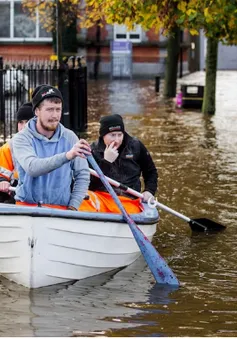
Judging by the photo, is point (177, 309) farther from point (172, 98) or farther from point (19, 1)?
point (19, 1)

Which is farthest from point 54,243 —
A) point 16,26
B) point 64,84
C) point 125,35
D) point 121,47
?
point 16,26

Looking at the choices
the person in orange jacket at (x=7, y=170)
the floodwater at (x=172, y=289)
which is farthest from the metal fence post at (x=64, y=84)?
the person in orange jacket at (x=7, y=170)

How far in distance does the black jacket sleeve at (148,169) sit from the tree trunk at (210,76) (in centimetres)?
1565

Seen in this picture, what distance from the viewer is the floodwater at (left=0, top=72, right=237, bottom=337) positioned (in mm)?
8312

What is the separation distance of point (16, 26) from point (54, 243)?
42.0m

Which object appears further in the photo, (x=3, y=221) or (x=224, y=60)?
(x=224, y=60)

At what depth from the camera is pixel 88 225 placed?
9.49 m

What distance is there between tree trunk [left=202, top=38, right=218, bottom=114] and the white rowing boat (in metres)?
17.3

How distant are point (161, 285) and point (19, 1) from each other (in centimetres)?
4116

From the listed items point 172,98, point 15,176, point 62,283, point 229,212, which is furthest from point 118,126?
point 172,98

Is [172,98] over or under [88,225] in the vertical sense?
under

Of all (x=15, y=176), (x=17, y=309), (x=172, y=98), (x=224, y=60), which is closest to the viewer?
(x=17, y=309)

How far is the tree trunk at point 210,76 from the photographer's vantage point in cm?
2705

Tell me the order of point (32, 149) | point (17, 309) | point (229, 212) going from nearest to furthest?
point (17, 309), point (32, 149), point (229, 212)
